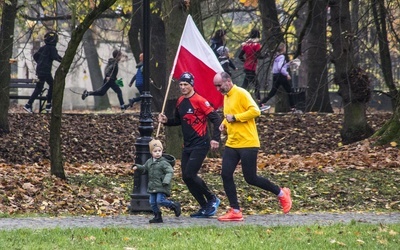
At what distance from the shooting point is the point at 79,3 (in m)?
22.0

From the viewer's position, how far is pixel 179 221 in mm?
12055

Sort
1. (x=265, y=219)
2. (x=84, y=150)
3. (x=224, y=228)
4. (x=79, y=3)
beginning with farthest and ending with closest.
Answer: (x=84, y=150)
(x=79, y=3)
(x=265, y=219)
(x=224, y=228)

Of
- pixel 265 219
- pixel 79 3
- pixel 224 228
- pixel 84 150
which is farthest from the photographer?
pixel 84 150

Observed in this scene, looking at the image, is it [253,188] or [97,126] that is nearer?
[253,188]

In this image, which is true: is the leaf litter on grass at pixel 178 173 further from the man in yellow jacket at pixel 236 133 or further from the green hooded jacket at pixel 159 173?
the man in yellow jacket at pixel 236 133

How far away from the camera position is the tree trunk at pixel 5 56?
75.9 ft

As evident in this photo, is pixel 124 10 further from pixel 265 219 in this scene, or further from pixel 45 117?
pixel 265 219

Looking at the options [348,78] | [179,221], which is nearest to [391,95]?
[348,78]

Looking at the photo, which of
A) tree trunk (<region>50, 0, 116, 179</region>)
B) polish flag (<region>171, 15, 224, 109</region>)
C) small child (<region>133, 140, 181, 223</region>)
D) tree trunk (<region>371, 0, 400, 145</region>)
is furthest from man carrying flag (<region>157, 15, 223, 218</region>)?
Result: tree trunk (<region>371, 0, 400, 145</region>)

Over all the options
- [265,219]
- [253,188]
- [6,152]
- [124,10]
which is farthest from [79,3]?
[265,219]

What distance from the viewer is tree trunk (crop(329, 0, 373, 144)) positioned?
2167 centimetres

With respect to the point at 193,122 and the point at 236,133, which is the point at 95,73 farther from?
the point at 236,133

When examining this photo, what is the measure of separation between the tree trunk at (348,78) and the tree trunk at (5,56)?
7.44 metres

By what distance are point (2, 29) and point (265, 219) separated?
12.7 meters
